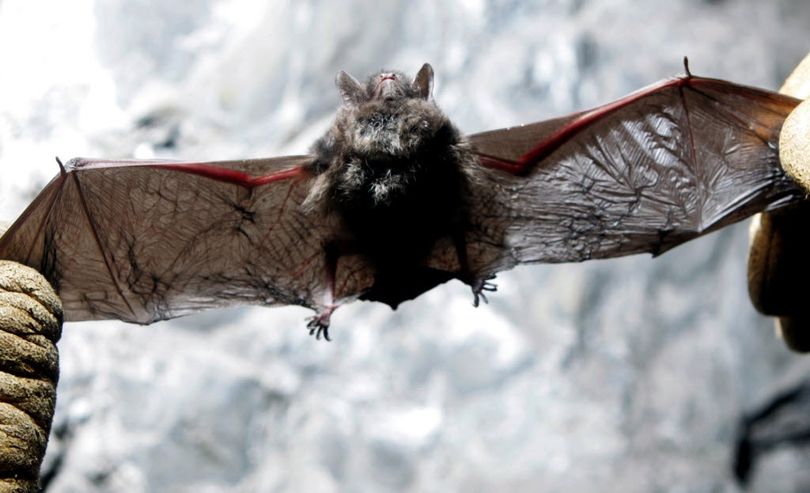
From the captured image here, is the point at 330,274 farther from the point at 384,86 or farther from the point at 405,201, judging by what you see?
the point at 384,86

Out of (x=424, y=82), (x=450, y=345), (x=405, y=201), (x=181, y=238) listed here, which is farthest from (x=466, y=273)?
(x=450, y=345)

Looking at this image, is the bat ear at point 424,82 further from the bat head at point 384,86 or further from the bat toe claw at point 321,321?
the bat toe claw at point 321,321

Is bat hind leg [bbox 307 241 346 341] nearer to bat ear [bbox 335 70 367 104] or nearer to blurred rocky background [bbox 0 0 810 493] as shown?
bat ear [bbox 335 70 367 104]

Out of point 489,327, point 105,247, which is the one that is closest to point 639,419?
point 489,327

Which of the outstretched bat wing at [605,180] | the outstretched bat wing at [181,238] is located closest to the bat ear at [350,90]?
the outstretched bat wing at [181,238]

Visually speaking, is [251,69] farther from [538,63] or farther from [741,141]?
[741,141]

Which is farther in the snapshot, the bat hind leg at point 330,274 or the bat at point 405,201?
the bat hind leg at point 330,274
